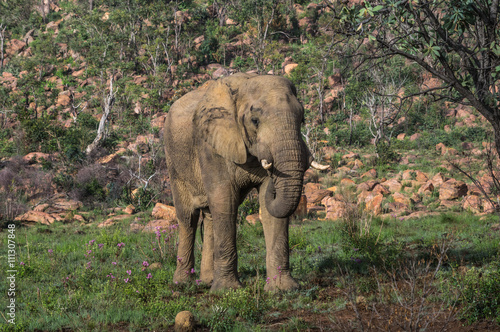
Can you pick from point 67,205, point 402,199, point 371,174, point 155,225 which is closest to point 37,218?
point 67,205

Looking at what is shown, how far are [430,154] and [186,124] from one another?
18.0m

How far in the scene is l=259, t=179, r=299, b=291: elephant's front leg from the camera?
5.72m

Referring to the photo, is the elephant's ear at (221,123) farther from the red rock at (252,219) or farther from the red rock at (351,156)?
the red rock at (351,156)

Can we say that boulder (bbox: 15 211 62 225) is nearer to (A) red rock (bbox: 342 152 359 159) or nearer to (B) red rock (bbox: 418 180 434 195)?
(B) red rock (bbox: 418 180 434 195)

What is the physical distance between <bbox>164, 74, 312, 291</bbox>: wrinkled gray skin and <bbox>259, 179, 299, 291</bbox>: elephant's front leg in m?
0.01

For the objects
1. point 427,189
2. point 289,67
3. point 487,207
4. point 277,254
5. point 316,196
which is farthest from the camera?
point 289,67

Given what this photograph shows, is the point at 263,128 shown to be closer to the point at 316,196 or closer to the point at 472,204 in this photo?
the point at 472,204

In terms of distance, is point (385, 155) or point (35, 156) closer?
point (385, 155)

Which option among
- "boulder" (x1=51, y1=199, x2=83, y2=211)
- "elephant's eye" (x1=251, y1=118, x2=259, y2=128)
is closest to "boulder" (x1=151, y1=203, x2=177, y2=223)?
"boulder" (x1=51, y1=199, x2=83, y2=211)

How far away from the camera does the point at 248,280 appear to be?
6438mm

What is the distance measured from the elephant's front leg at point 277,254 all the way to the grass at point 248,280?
0.14 metres

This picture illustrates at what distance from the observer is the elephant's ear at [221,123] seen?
5.51 m

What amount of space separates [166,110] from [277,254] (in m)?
26.5

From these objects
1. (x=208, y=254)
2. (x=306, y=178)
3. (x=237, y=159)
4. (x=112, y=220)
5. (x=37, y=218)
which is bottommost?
(x=208, y=254)
